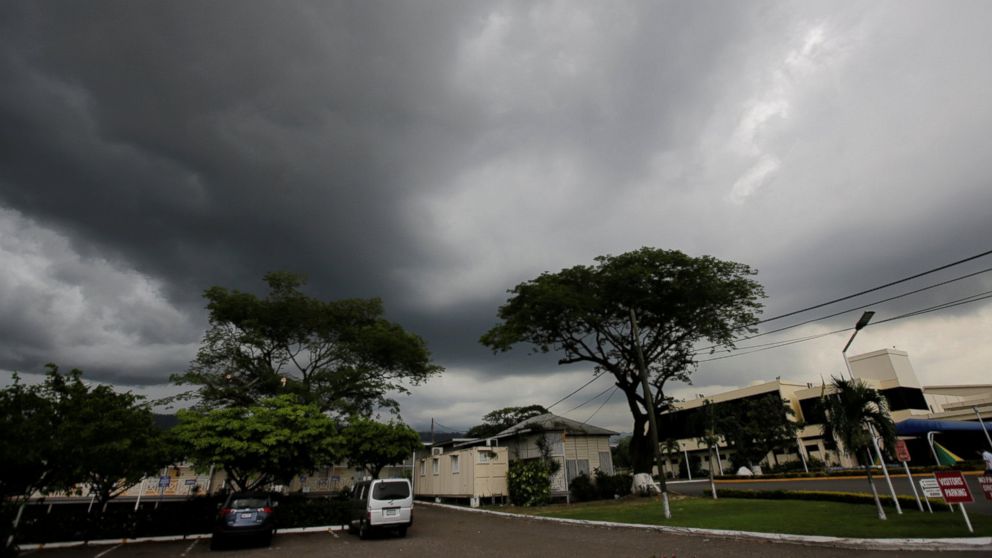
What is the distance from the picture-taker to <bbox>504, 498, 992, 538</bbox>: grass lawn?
38.3 ft

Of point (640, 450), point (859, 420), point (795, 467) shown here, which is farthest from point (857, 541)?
point (795, 467)

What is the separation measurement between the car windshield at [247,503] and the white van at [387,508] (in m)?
3.44

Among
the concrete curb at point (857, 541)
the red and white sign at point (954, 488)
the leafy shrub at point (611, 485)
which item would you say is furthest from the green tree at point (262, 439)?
the red and white sign at point (954, 488)

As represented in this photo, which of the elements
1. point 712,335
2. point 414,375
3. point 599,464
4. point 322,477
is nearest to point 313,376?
point 414,375

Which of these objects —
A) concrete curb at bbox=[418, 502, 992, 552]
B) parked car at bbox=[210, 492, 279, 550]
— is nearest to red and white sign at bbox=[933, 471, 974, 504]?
concrete curb at bbox=[418, 502, 992, 552]

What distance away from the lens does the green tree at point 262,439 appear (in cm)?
1812

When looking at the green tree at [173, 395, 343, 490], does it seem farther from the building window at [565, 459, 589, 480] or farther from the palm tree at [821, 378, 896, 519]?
the palm tree at [821, 378, 896, 519]

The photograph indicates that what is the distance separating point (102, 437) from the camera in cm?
1462

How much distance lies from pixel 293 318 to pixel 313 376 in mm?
4634

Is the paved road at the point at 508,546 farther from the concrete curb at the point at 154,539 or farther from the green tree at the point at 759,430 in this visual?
the green tree at the point at 759,430

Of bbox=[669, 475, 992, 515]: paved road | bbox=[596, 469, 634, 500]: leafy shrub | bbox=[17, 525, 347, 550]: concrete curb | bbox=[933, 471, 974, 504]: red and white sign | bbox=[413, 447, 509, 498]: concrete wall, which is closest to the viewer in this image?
bbox=[933, 471, 974, 504]: red and white sign

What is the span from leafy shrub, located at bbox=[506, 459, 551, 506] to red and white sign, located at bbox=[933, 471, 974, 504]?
19.6 meters

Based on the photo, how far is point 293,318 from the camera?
36.0m

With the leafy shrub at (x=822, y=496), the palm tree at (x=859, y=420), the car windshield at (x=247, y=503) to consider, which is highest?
Answer: the palm tree at (x=859, y=420)
